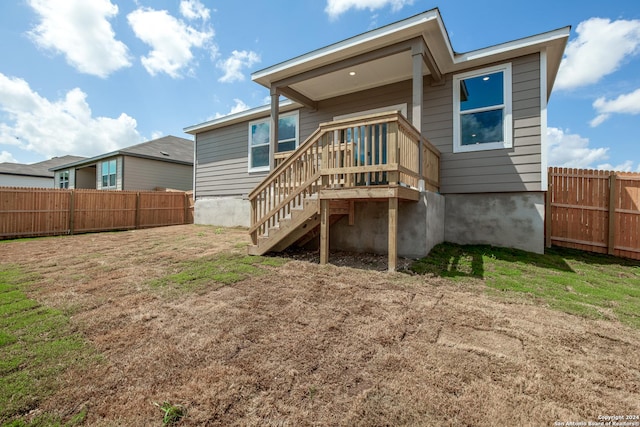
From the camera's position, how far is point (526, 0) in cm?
656

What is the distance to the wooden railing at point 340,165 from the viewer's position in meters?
4.05

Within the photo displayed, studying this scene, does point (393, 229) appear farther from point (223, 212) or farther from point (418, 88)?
point (223, 212)

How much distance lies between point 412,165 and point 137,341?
4.40 m

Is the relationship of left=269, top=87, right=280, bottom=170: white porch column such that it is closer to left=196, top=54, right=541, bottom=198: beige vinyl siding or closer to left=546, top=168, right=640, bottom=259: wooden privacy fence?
left=196, top=54, right=541, bottom=198: beige vinyl siding

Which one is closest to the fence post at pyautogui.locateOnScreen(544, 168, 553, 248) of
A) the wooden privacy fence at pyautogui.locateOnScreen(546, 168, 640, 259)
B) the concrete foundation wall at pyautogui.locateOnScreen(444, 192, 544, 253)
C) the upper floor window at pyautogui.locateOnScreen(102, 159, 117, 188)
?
the wooden privacy fence at pyautogui.locateOnScreen(546, 168, 640, 259)

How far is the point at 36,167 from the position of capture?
79.4 feet

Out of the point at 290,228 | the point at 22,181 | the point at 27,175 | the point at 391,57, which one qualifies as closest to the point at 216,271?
the point at 290,228

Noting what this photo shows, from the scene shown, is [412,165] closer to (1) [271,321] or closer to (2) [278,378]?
(1) [271,321]

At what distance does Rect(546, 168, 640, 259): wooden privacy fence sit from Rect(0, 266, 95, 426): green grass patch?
27.0 ft

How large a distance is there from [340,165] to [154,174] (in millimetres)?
14556

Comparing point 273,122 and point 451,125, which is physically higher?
point 273,122

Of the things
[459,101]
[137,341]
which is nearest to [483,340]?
[137,341]

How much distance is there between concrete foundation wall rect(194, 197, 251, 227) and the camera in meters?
9.79

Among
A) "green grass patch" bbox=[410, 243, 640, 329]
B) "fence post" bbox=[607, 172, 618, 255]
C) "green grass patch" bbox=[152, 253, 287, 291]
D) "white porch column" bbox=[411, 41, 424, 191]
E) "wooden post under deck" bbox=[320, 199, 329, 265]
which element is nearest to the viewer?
"green grass patch" bbox=[410, 243, 640, 329]
